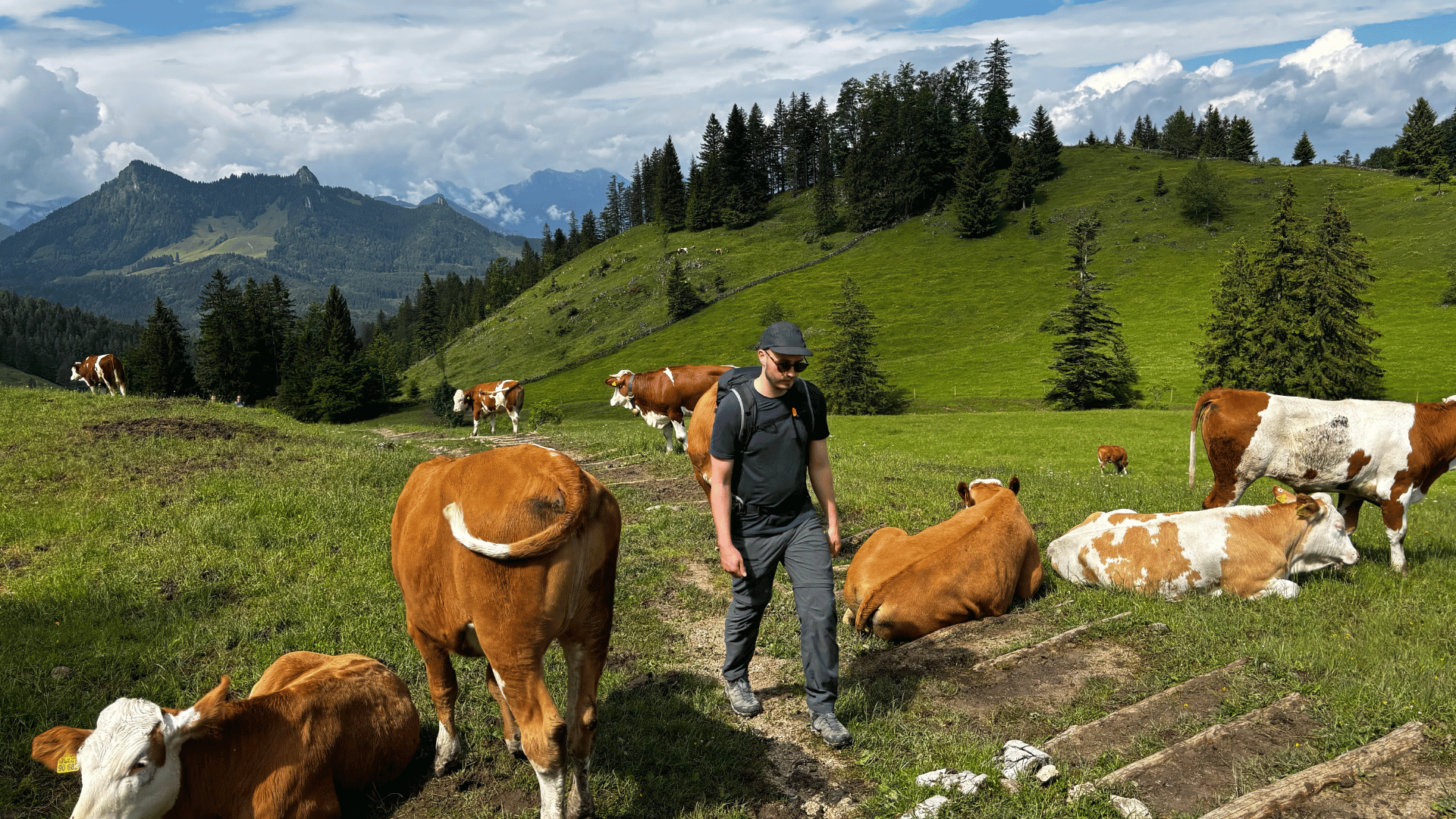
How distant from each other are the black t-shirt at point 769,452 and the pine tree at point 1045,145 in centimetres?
12420

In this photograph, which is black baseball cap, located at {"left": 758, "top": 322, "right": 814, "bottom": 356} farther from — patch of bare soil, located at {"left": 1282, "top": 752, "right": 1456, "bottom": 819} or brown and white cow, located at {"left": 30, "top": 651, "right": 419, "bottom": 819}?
patch of bare soil, located at {"left": 1282, "top": 752, "right": 1456, "bottom": 819}

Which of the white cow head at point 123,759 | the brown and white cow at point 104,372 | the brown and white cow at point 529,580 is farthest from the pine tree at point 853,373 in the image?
the white cow head at point 123,759

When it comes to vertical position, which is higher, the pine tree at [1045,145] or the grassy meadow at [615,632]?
the pine tree at [1045,145]

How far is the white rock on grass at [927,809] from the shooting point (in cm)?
462

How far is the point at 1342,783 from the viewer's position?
4.50 m

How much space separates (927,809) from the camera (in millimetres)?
4664

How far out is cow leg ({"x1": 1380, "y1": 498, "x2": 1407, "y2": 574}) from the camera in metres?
9.62

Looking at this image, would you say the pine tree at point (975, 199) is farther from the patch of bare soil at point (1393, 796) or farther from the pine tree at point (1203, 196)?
the patch of bare soil at point (1393, 796)

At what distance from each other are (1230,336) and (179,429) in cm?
6278

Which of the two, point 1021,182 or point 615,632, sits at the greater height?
point 1021,182

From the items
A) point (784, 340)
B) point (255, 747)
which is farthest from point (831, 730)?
point (255, 747)

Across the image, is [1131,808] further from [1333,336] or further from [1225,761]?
[1333,336]

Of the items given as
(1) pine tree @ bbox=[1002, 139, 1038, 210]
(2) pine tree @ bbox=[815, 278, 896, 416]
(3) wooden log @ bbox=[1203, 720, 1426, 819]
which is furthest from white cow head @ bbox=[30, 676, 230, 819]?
(1) pine tree @ bbox=[1002, 139, 1038, 210]

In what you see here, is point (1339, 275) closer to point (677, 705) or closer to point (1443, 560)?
point (1443, 560)
